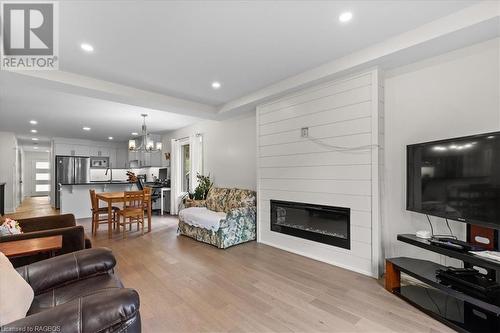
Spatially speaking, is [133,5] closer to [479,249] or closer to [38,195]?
[479,249]

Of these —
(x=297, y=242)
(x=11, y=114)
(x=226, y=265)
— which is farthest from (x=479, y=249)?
(x=11, y=114)

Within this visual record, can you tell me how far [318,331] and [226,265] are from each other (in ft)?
5.11

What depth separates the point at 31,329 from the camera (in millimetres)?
932

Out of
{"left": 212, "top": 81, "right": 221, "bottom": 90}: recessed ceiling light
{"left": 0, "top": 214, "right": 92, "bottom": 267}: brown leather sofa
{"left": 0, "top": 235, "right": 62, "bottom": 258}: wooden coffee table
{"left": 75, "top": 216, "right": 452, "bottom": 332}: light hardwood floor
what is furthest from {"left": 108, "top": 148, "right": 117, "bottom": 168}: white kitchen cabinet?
{"left": 0, "top": 235, "right": 62, "bottom": 258}: wooden coffee table

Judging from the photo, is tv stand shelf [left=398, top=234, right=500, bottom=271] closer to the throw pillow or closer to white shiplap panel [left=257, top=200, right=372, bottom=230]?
white shiplap panel [left=257, top=200, right=372, bottom=230]

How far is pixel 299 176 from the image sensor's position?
3559 mm

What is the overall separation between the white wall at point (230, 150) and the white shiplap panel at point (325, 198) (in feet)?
3.02

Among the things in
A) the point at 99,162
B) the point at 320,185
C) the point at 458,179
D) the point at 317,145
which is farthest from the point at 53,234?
the point at 99,162

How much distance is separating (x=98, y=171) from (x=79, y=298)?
854 cm

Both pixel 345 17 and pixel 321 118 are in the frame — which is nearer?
pixel 345 17

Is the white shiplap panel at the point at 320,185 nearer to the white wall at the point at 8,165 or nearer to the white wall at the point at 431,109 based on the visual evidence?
the white wall at the point at 431,109

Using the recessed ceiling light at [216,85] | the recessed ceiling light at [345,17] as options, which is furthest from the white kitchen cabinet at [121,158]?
the recessed ceiling light at [345,17]

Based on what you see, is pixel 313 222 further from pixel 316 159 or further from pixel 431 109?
pixel 431 109

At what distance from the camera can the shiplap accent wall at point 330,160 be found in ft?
9.08
